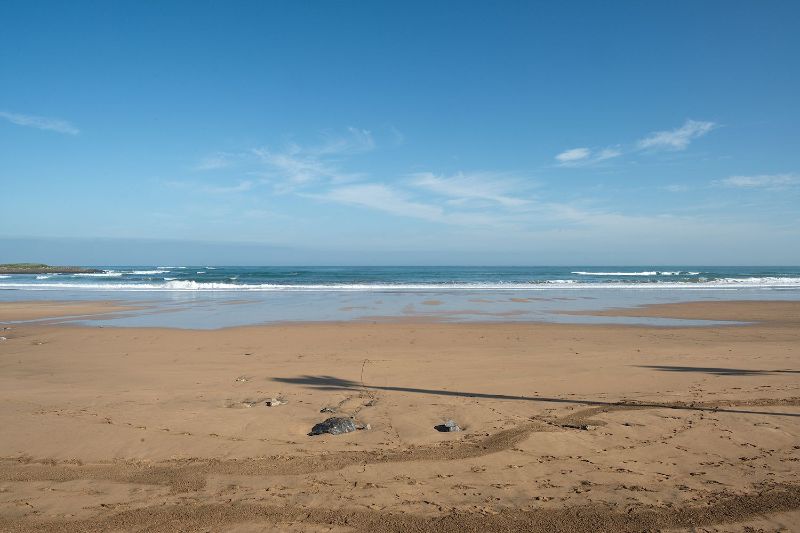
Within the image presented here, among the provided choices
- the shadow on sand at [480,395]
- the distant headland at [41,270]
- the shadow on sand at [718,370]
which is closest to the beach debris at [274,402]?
the shadow on sand at [480,395]

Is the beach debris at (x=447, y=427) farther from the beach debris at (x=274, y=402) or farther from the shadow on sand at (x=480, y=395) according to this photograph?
the beach debris at (x=274, y=402)

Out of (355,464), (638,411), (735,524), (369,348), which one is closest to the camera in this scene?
(735,524)

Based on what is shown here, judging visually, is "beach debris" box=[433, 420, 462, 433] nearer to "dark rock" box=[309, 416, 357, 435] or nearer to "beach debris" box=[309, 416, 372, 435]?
"beach debris" box=[309, 416, 372, 435]

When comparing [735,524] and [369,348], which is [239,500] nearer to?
[735,524]

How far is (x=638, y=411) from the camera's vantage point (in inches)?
283

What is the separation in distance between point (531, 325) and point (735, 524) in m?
13.5

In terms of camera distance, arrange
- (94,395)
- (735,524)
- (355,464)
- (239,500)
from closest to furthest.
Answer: (735,524) → (239,500) → (355,464) → (94,395)

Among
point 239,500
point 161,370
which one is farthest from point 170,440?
point 161,370

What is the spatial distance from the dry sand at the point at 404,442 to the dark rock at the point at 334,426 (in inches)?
7.3

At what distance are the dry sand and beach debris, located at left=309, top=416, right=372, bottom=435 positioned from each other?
177mm

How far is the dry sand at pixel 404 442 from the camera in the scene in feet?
14.1

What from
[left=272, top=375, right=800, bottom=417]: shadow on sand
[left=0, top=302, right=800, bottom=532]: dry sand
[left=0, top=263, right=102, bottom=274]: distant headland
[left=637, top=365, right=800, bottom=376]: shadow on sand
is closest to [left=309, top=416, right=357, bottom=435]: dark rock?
[left=0, top=302, right=800, bottom=532]: dry sand

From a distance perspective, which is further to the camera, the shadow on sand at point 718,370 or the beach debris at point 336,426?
the shadow on sand at point 718,370

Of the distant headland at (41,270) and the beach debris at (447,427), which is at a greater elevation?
the distant headland at (41,270)
